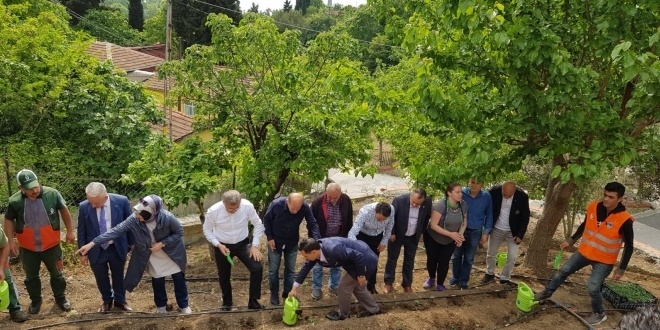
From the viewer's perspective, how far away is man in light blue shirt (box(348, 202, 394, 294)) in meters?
5.65

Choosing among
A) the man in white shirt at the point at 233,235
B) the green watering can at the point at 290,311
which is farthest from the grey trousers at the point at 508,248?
the man in white shirt at the point at 233,235

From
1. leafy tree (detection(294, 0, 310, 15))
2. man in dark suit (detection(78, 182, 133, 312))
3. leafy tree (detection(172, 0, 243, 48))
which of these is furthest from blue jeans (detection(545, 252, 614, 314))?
leafy tree (detection(294, 0, 310, 15))

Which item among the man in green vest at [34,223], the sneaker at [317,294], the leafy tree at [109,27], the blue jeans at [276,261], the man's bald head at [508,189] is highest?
the leafy tree at [109,27]

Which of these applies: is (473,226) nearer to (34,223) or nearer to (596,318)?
(596,318)

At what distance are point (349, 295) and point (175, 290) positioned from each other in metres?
1.98

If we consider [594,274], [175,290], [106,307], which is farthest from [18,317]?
[594,274]

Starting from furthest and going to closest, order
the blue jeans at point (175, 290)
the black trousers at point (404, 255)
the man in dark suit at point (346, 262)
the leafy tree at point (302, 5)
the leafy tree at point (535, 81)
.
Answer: the leafy tree at point (302, 5) → the black trousers at point (404, 255) → the blue jeans at point (175, 290) → the man in dark suit at point (346, 262) → the leafy tree at point (535, 81)

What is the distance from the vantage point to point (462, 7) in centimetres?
453

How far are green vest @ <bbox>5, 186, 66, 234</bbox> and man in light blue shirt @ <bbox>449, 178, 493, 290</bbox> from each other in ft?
15.5

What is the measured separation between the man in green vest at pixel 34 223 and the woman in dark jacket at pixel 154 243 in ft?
1.94

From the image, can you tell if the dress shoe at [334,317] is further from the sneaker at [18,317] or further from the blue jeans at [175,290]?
the sneaker at [18,317]

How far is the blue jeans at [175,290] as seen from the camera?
545cm

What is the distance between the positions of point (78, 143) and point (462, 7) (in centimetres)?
853

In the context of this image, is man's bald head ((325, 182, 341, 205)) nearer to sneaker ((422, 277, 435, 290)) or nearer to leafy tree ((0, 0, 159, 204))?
sneaker ((422, 277, 435, 290))
